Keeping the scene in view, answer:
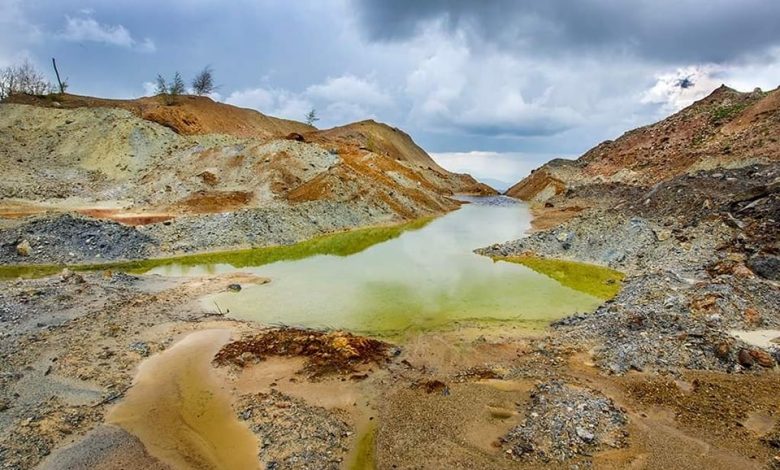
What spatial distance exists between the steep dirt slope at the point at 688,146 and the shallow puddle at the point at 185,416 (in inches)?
1348

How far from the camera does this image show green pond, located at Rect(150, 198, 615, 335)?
15.3 metres

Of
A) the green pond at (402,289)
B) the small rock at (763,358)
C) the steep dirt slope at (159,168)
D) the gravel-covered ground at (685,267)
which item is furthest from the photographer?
the steep dirt slope at (159,168)

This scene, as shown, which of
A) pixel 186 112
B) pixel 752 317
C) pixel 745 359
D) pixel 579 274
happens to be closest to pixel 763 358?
pixel 745 359

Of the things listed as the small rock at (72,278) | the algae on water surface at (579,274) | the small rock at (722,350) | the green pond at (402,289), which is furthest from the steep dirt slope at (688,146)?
the small rock at (72,278)

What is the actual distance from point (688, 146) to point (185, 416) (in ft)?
155

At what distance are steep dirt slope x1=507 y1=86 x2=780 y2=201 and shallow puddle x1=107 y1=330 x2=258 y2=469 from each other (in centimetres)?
3423

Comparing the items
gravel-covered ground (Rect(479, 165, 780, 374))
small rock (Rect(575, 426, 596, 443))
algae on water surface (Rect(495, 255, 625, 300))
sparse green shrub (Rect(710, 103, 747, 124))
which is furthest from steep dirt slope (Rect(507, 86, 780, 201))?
small rock (Rect(575, 426, 596, 443))

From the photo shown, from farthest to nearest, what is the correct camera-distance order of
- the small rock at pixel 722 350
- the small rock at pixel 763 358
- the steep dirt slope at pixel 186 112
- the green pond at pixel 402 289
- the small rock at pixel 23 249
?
the steep dirt slope at pixel 186 112 < the small rock at pixel 23 249 < the green pond at pixel 402 289 < the small rock at pixel 722 350 < the small rock at pixel 763 358

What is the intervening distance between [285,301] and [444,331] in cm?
596

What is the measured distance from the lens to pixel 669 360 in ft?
36.9

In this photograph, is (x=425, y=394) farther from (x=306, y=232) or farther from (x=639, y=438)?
(x=306, y=232)

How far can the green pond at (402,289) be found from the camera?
1529 centimetres

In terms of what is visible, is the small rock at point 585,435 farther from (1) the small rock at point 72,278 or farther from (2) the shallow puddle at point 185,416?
(1) the small rock at point 72,278

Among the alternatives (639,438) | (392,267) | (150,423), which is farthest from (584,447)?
(392,267)
